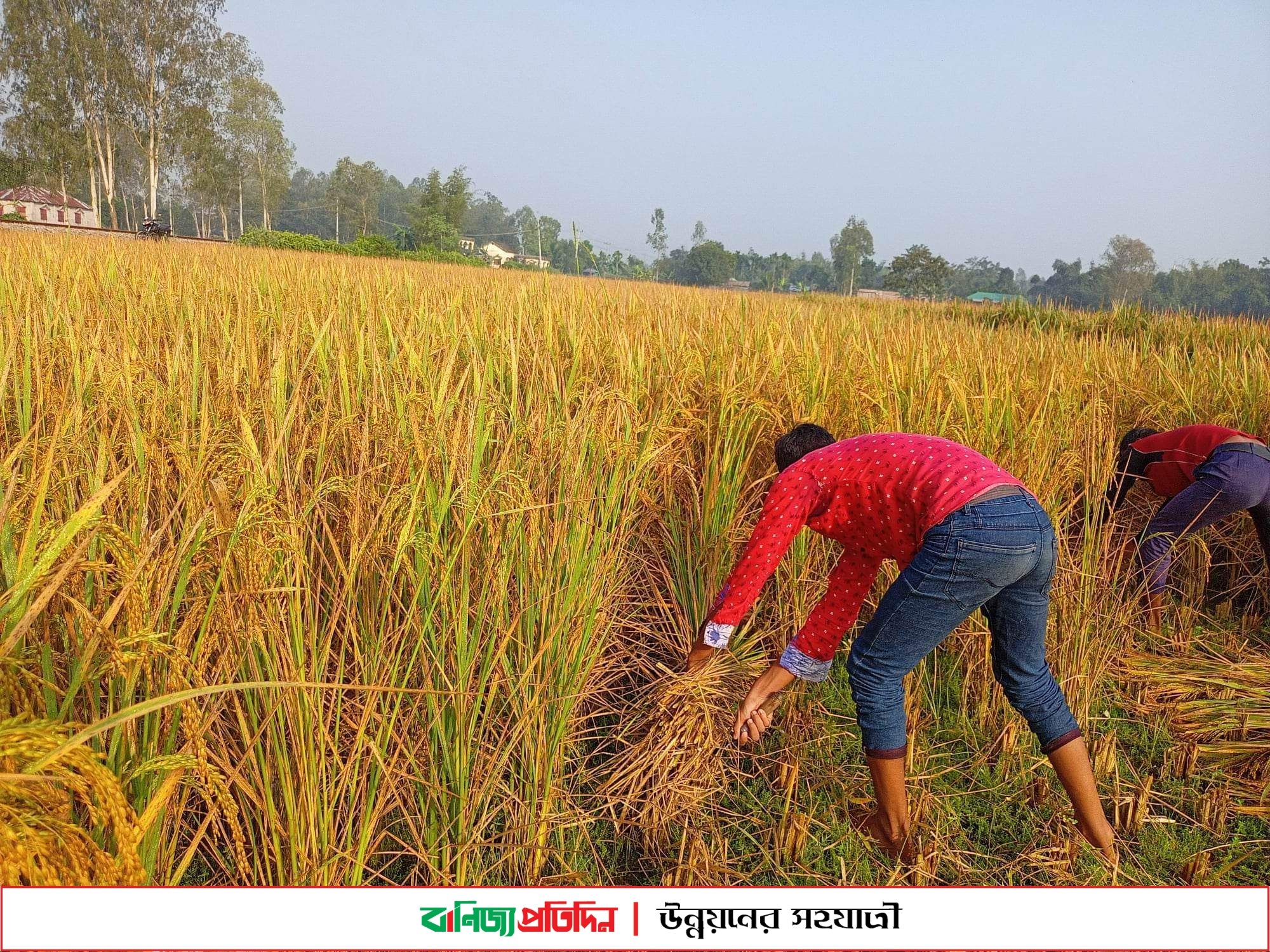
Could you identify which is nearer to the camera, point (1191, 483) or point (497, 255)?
point (1191, 483)

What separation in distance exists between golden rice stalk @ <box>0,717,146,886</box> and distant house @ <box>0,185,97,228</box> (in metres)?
28.0

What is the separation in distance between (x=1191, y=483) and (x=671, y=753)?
2.22 meters

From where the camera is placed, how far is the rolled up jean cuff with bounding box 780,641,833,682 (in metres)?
1.84

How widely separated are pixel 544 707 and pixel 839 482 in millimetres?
846

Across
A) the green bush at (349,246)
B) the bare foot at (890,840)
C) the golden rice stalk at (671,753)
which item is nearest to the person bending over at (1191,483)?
the bare foot at (890,840)

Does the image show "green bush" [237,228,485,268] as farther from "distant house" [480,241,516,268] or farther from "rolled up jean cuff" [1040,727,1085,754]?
"rolled up jean cuff" [1040,727,1085,754]

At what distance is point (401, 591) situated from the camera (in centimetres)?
153

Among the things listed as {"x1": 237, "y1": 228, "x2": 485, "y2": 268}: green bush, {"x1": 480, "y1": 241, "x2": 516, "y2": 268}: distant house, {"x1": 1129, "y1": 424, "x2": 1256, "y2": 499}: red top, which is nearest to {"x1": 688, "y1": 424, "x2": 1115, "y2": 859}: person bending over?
{"x1": 1129, "y1": 424, "x2": 1256, "y2": 499}: red top

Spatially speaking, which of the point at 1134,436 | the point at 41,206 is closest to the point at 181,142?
the point at 41,206

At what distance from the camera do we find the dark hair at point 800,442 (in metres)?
2.04

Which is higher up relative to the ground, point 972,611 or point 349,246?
point 349,246

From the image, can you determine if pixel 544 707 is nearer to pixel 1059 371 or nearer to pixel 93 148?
pixel 1059 371

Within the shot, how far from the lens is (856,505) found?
185cm

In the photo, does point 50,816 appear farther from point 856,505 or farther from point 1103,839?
point 1103,839
